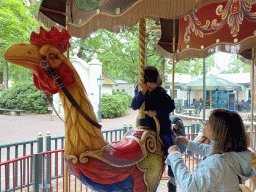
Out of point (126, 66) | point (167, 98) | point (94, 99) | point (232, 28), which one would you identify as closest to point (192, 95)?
point (126, 66)

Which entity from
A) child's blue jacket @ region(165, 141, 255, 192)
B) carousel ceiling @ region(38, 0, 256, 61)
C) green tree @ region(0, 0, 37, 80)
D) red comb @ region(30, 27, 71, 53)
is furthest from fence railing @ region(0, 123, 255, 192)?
green tree @ region(0, 0, 37, 80)

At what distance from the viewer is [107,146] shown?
6.01 feet

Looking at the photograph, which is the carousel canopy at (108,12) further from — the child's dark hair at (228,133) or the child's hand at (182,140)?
the child's hand at (182,140)

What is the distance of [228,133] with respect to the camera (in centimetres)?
134

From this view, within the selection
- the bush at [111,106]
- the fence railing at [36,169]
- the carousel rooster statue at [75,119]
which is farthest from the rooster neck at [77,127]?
the bush at [111,106]

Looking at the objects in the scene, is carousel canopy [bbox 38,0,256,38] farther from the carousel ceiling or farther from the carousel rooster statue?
the carousel rooster statue

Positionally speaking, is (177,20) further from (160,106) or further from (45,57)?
(45,57)

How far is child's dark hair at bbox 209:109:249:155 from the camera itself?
1.32 meters

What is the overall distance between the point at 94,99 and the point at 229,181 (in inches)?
561

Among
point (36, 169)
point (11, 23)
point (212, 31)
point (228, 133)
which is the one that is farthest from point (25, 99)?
point (228, 133)

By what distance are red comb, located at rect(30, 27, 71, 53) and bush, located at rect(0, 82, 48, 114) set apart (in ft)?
56.1

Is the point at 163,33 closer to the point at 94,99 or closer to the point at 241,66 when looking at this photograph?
the point at 94,99

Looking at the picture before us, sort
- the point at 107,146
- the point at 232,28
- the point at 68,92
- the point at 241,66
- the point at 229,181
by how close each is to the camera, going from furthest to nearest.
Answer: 1. the point at 241,66
2. the point at 232,28
3. the point at 107,146
4. the point at 68,92
5. the point at 229,181

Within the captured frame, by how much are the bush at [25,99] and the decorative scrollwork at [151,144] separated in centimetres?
1708
